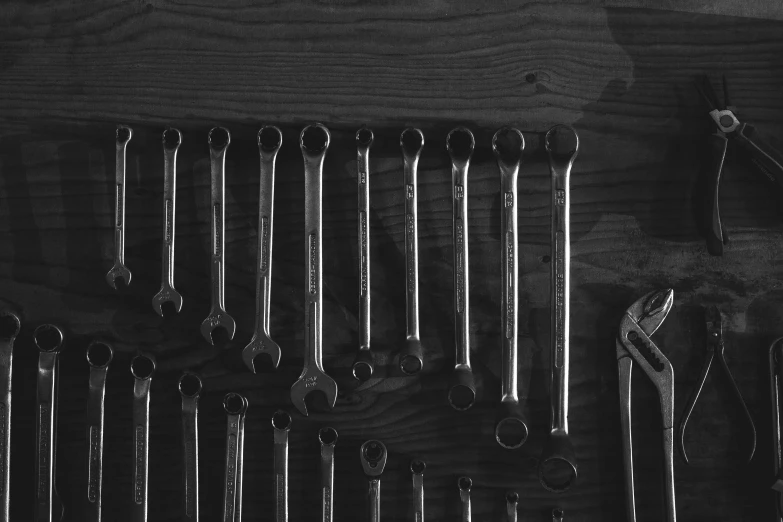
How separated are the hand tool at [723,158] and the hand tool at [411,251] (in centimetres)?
56

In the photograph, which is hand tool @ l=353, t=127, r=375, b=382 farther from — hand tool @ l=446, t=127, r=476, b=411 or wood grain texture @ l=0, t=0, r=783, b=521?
hand tool @ l=446, t=127, r=476, b=411

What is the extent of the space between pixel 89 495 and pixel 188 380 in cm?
30

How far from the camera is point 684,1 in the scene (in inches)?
50.3

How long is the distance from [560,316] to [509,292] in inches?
4.2

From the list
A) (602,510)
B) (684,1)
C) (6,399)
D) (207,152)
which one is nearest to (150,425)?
(6,399)

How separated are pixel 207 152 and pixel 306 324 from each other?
414mm

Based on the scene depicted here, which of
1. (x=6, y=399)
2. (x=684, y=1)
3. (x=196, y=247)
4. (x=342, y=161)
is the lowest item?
(x=6, y=399)

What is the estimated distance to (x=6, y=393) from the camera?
124 cm

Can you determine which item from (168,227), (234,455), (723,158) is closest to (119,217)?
(168,227)

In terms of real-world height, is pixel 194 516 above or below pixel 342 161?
below

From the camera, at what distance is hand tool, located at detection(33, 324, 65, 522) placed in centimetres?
122

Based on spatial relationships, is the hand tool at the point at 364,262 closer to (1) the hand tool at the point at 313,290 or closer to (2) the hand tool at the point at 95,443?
(1) the hand tool at the point at 313,290

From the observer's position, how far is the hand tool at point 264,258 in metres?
1.24

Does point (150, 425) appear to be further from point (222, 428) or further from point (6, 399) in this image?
point (6, 399)
